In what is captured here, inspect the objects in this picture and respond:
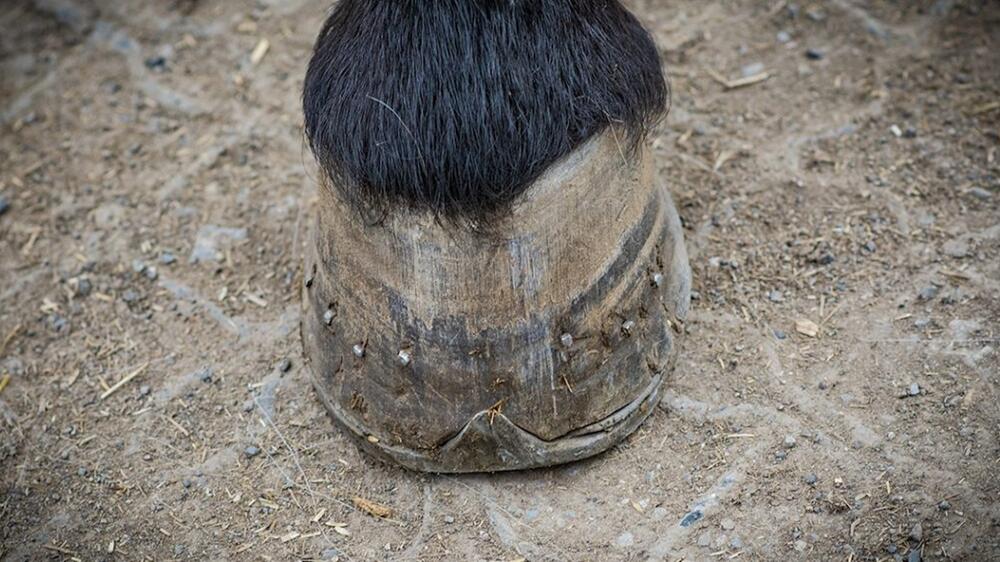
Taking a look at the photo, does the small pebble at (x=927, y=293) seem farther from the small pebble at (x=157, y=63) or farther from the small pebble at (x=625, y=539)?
the small pebble at (x=157, y=63)

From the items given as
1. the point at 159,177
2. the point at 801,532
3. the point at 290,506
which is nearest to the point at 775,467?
the point at 801,532

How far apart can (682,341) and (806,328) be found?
42 cm

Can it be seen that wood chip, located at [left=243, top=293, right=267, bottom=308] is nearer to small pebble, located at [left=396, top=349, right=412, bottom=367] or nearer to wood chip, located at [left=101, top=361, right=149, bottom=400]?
wood chip, located at [left=101, top=361, right=149, bottom=400]

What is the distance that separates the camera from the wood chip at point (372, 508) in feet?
9.68

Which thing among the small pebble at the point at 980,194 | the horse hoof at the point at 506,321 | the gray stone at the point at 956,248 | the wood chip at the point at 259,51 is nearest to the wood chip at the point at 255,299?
the horse hoof at the point at 506,321

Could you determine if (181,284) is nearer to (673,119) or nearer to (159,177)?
(159,177)

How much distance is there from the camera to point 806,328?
3.26 m

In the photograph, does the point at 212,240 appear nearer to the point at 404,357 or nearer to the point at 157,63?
the point at 157,63

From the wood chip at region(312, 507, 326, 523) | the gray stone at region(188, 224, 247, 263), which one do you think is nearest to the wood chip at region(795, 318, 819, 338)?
the wood chip at region(312, 507, 326, 523)

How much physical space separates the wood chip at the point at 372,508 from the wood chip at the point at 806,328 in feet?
4.55

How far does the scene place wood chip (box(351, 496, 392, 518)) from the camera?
295 cm

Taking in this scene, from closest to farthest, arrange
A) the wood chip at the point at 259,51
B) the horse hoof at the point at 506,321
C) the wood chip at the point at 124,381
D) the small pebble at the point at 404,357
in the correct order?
1. the horse hoof at the point at 506,321
2. the small pebble at the point at 404,357
3. the wood chip at the point at 124,381
4. the wood chip at the point at 259,51

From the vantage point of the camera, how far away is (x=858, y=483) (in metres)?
2.87

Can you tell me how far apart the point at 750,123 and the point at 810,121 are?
22 cm
